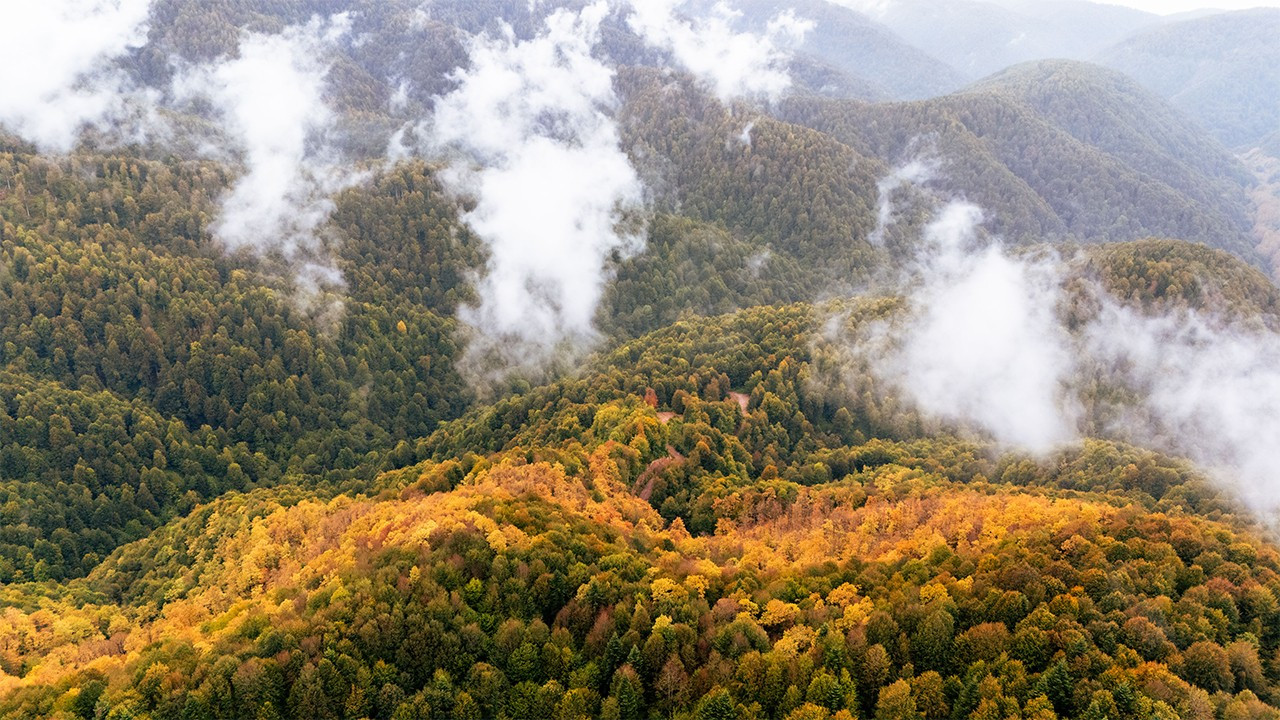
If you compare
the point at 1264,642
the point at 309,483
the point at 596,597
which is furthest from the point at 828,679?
the point at 309,483

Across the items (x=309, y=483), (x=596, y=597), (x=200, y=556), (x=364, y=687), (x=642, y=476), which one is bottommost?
(x=364, y=687)

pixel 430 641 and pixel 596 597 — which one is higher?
pixel 596 597

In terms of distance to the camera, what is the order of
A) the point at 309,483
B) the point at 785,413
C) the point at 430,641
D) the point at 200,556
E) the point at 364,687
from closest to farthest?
1. the point at 364,687
2. the point at 430,641
3. the point at 200,556
4. the point at 785,413
5. the point at 309,483

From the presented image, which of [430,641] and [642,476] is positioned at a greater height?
[642,476]

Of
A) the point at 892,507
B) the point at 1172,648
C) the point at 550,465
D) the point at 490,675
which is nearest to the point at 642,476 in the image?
the point at 550,465

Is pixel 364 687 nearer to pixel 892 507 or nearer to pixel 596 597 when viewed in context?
pixel 596 597

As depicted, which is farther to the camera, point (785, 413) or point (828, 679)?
point (785, 413)

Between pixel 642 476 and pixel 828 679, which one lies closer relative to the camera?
pixel 828 679

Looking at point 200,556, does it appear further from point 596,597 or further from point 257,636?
point 596,597

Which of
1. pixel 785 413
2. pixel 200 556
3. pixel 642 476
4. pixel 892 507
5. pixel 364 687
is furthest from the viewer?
pixel 785 413
